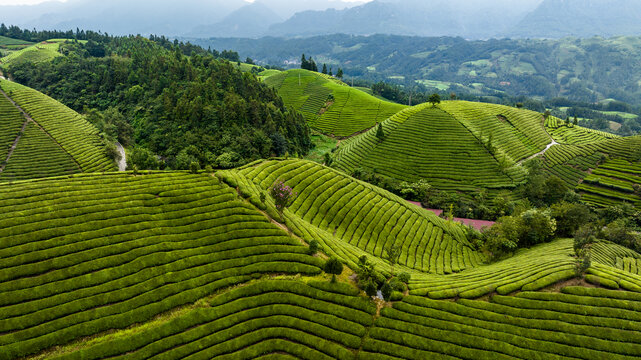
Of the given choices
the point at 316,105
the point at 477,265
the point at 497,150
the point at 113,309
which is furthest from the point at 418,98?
the point at 113,309

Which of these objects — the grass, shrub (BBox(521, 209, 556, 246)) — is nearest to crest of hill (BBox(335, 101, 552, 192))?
the grass

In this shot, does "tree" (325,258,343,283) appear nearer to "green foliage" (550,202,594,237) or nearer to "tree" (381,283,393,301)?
"tree" (381,283,393,301)

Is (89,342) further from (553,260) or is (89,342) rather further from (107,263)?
(553,260)

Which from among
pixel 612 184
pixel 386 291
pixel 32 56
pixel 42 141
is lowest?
pixel 612 184

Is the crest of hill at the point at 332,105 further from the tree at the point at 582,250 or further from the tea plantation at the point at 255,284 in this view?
the tree at the point at 582,250

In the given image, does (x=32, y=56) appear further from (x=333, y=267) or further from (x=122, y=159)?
(x=333, y=267)

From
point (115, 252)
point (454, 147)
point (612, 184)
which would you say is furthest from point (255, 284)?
point (612, 184)
